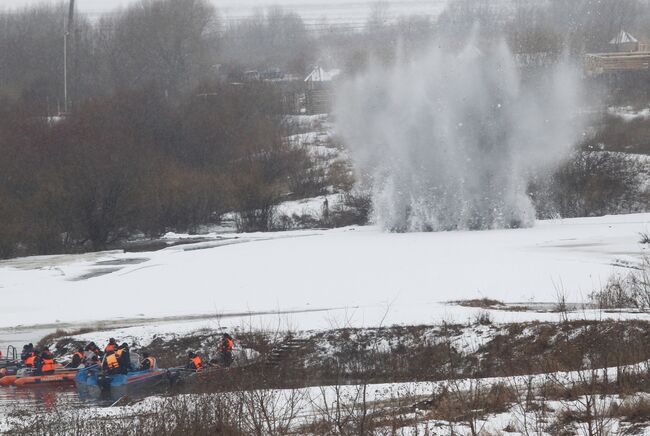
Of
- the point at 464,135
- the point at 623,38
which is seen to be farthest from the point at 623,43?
the point at 464,135

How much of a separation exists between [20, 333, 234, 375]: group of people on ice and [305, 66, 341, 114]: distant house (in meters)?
59.2

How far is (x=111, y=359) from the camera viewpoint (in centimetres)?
2469

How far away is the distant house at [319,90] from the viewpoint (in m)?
88.9

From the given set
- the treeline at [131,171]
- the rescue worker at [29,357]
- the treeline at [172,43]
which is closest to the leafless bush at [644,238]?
the rescue worker at [29,357]

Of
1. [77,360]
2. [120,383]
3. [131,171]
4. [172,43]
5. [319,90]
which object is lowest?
[77,360]

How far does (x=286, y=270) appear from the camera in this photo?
39.3m

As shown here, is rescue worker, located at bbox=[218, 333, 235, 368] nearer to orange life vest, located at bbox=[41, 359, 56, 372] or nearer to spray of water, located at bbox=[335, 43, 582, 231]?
orange life vest, located at bbox=[41, 359, 56, 372]

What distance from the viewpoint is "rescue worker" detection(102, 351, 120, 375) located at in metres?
24.7

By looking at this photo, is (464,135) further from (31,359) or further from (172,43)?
(172,43)

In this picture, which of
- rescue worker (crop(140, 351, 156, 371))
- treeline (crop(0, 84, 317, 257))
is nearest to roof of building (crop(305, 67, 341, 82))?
treeline (crop(0, 84, 317, 257))

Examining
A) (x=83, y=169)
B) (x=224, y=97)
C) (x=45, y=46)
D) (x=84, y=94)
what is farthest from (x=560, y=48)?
(x=45, y=46)

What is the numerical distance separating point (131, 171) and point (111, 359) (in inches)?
1673

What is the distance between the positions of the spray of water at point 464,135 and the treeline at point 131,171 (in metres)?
15.0

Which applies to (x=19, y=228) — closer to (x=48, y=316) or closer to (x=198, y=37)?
(x=48, y=316)
